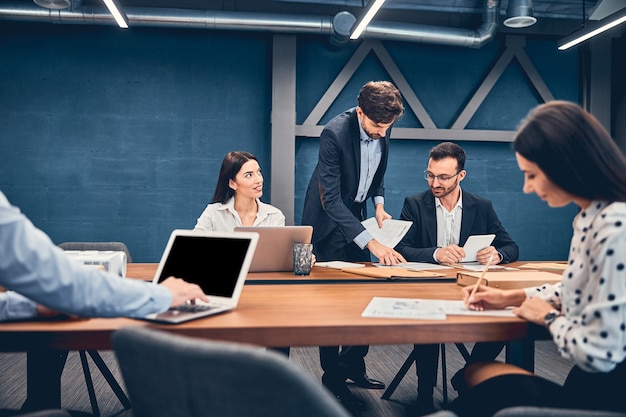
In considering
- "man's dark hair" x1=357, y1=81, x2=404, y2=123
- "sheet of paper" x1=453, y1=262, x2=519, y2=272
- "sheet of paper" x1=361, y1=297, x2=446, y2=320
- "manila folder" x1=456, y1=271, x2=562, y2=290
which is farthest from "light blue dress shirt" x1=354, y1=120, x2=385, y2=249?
"sheet of paper" x1=361, y1=297, x2=446, y2=320

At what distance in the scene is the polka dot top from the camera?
43.9 inches

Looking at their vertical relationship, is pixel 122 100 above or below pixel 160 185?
above

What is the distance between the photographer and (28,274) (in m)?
1.07

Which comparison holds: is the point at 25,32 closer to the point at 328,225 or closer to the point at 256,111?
the point at 256,111

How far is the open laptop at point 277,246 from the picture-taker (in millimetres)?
2357

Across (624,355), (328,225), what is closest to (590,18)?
(328,225)

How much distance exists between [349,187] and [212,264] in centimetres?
170

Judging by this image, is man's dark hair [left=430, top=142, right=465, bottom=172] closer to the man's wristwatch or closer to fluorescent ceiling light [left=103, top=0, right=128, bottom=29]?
the man's wristwatch

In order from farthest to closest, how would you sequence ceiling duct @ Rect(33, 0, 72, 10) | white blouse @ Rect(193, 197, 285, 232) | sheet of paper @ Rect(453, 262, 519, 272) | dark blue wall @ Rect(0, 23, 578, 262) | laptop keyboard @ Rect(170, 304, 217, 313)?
1. dark blue wall @ Rect(0, 23, 578, 262)
2. ceiling duct @ Rect(33, 0, 72, 10)
3. white blouse @ Rect(193, 197, 285, 232)
4. sheet of paper @ Rect(453, 262, 519, 272)
5. laptop keyboard @ Rect(170, 304, 217, 313)

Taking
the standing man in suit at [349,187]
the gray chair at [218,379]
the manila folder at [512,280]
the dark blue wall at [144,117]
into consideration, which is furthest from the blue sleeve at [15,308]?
the dark blue wall at [144,117]

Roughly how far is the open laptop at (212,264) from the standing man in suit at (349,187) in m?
1.32

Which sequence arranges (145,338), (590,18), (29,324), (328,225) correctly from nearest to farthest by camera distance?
(145,338)
(29,324)
(328,225)
(590,18)

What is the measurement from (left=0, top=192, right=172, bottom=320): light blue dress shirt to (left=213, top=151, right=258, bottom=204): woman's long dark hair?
6.17ft

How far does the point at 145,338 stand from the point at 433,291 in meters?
1.28
